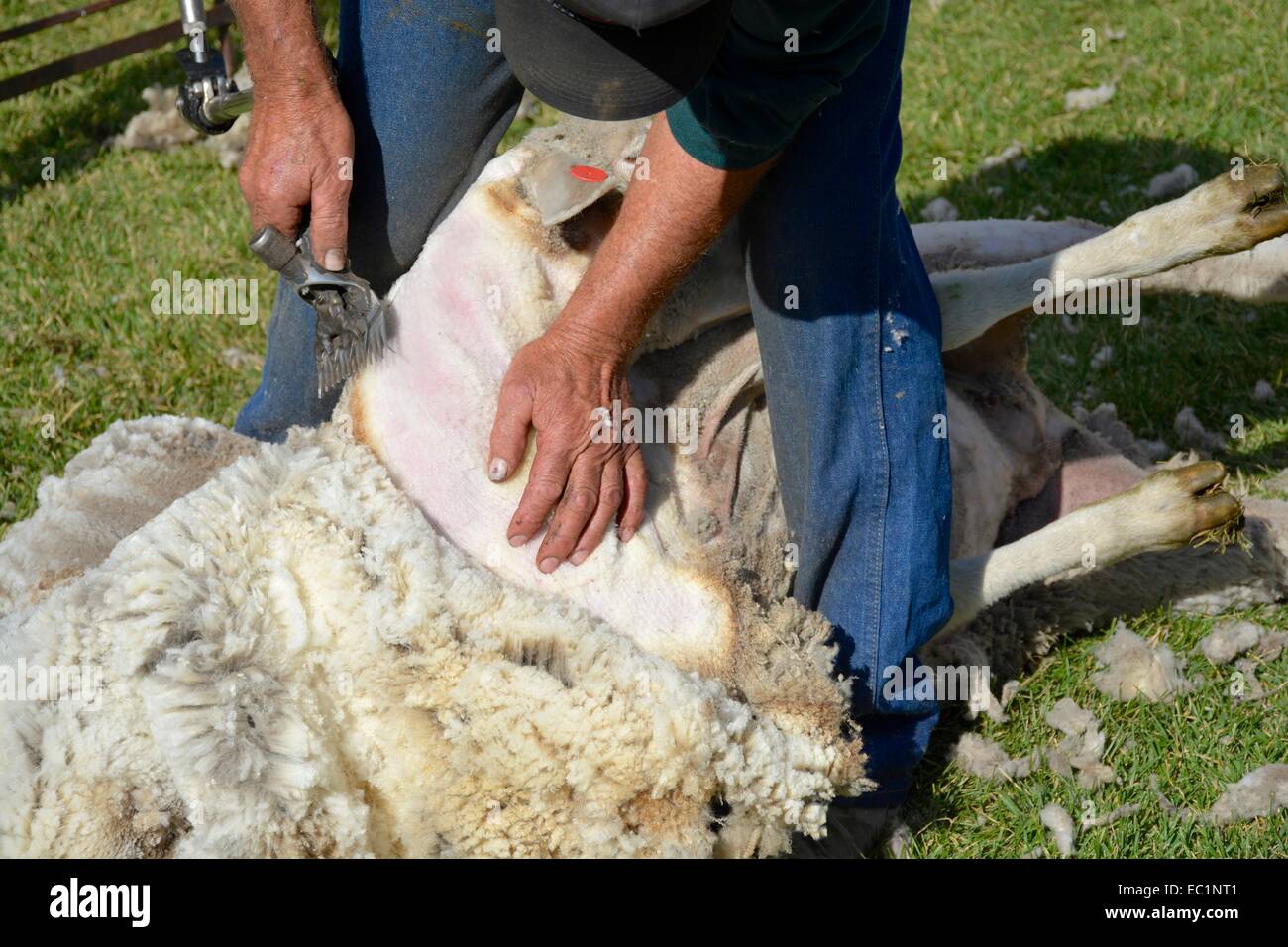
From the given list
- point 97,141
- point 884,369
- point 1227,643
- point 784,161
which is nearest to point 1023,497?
point 1227,643

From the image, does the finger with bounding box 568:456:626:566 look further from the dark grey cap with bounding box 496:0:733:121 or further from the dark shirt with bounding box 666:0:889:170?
the dark grey cap with bounding box 496:0:733:121

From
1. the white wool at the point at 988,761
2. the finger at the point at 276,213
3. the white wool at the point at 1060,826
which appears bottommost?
the white wool at the point at 1060,826

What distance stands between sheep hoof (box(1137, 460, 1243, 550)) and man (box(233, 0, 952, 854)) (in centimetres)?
45

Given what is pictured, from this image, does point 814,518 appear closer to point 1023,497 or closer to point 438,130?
point 1023,497

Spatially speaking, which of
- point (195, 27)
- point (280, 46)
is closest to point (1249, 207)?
point (280, 46)

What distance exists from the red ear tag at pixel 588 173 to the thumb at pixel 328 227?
1.38 feet

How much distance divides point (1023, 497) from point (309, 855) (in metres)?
1.80

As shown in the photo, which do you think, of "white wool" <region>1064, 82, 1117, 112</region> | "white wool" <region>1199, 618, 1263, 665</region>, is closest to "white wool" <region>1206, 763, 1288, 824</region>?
"white wool" <region>1199, 618, 1263, 665</region>

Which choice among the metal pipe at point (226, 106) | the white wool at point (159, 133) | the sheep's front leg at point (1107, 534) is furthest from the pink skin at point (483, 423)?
the white wool at point (159, 133)

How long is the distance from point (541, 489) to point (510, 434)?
118 mm

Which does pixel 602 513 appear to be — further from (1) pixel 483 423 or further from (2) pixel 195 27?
(2) pixel 195 27

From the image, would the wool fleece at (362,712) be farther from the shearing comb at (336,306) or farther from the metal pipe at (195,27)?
the metal pipe at (195,27)

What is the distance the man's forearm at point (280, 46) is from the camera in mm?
2250

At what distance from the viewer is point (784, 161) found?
2.17 meters
